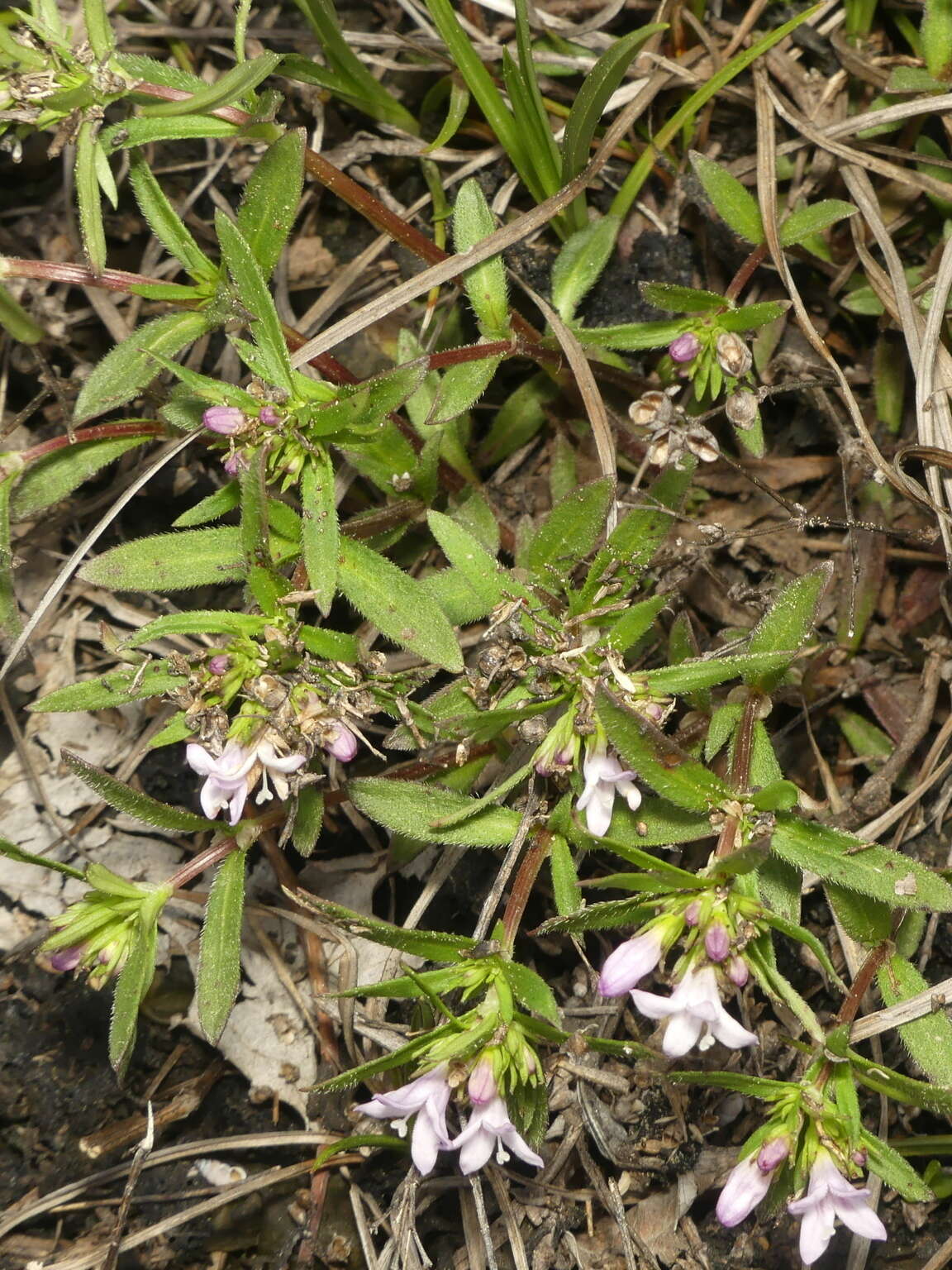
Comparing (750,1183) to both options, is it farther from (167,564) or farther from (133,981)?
(167,564)

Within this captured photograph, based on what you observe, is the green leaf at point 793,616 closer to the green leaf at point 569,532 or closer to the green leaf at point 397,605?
the green leaf at point 569,532

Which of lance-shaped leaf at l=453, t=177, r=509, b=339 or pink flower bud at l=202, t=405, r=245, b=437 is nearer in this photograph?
pink flower bud at l=202, t=405, r=245, b=437

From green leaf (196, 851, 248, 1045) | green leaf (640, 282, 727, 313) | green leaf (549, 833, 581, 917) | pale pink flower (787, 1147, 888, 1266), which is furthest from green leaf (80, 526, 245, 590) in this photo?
pale pink flower (787, 1147, 888, 1266)

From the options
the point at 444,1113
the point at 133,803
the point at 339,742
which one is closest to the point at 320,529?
the point at 339,742

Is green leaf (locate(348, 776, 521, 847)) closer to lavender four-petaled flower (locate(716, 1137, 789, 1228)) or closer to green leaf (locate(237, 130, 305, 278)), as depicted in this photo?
lavender four-petaled flower (locate(716, 1137, 789, 1228))

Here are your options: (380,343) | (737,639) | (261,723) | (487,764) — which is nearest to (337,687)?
(261,723)

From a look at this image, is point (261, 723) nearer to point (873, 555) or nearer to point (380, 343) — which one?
point (380, 343)

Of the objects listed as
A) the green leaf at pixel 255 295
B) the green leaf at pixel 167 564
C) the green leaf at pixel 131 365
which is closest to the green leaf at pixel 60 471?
the green leaf at pixel 131 365
